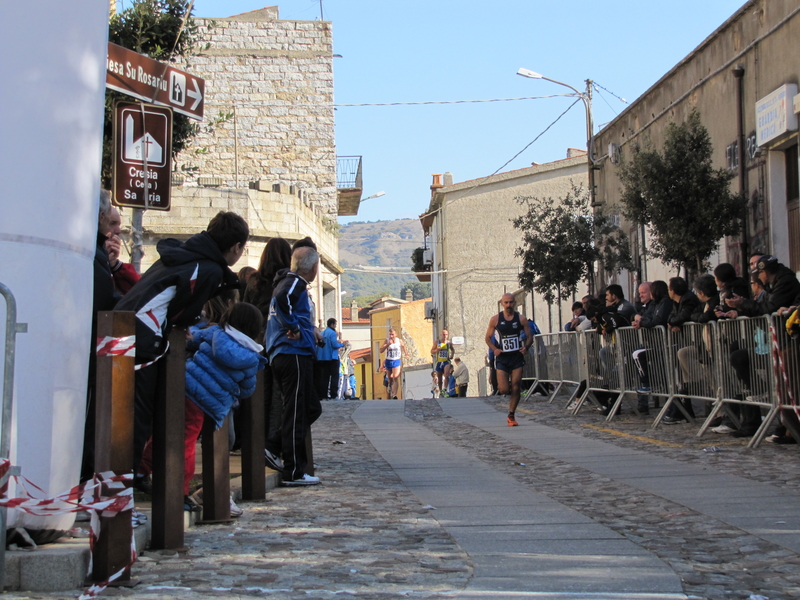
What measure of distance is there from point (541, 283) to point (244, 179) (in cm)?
1636

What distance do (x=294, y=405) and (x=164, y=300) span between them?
2.70 meters

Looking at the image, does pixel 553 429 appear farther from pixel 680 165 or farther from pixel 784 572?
pixel 784 572

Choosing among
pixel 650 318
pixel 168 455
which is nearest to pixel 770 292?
pixel 650 318

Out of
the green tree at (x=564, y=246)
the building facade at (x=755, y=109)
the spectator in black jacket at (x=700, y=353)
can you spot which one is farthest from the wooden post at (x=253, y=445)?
the green tree at (x=564, y=246)

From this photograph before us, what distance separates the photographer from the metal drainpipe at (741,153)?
1505 cm

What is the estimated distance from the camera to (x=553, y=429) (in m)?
12.8

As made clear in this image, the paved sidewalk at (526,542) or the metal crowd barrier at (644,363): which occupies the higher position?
the metal crowd barrier at (644,363)

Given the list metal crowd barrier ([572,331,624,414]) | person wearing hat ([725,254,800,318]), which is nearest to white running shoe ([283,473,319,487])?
person wearing hat ([725,254,800,318])

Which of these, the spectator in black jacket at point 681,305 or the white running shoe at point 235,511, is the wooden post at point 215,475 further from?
the spectator in black jacket at point 681,305

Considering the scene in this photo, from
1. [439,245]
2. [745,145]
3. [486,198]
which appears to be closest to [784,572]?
[745,145]

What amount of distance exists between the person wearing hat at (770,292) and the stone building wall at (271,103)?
1016 inches

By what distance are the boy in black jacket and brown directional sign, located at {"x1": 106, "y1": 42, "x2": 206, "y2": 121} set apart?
260cm

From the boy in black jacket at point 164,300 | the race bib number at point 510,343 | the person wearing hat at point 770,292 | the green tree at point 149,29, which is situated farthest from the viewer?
the race bib number at point 510,343

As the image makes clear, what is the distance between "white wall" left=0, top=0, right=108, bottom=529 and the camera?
4035mm
